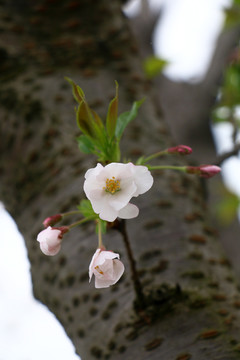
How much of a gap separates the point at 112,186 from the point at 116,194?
2 centimetres

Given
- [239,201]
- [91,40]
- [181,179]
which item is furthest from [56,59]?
[239,201]

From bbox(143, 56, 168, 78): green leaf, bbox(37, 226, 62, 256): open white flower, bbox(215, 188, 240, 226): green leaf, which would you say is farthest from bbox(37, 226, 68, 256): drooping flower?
bbox(143, 56, 168, 78): green leaf

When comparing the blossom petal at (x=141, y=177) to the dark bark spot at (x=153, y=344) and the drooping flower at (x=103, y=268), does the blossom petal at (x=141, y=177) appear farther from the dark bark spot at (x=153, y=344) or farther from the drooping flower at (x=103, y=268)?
the dark bark spot at (x=153, y=344)

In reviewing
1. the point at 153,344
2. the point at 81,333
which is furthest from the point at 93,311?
the point at 153,344

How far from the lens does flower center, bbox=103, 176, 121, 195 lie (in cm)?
52

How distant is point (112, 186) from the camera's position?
53 cm

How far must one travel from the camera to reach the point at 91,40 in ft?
3.89

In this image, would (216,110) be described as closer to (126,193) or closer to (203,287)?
(203,287)

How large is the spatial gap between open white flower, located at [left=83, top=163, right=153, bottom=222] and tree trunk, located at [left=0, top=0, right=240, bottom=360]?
0.74 feet

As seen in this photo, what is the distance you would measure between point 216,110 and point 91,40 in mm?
583

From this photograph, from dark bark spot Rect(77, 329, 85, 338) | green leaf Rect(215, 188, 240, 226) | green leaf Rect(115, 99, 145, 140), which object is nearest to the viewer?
green leaf Rect(115, 99, 145, 140)

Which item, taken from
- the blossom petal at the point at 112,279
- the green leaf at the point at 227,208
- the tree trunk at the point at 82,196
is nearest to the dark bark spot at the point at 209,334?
the tree trunk at the point at 82,196

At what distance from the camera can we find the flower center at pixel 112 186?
1.71 ft

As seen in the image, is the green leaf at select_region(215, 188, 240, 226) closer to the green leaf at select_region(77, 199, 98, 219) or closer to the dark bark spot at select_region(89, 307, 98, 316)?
the dark bark spot at select_region(89, 307, 98, 316)
